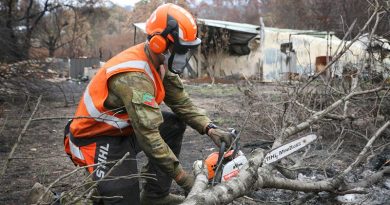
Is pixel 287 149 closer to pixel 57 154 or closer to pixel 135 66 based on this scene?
pixel 135 66

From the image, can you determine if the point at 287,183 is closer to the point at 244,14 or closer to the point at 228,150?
the point at 228,150

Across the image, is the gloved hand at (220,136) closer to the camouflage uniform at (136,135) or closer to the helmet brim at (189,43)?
the camouflage uniform at (136,135)

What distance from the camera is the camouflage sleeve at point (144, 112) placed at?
263 centimetres

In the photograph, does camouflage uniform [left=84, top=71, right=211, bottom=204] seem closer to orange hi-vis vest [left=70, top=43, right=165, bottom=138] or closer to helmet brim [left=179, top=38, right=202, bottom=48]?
orange hi-vis vest [left=70, top=43, right=165, bottom=138]

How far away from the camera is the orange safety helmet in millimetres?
2787

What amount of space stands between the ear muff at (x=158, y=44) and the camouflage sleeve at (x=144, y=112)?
0.62 ft

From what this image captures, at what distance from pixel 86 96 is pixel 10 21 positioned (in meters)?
8.45

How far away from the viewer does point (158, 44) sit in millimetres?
2793

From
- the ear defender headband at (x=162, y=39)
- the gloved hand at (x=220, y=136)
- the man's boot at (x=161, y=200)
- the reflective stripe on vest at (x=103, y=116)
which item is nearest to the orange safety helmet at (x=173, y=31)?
the ear defender headband at (x=162, y=39)

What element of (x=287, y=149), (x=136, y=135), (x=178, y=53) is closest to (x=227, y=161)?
(x=287, y=149)

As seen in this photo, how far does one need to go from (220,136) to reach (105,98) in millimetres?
816

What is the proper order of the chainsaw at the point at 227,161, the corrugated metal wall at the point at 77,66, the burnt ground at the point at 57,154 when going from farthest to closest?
the corrugated metal wall at the point at 77,66, the burnt ground at the point at 57,154, the chainsaw at the point at 227,161

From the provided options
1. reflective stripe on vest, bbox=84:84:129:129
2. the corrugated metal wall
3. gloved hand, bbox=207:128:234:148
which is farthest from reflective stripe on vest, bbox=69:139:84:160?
the corrugated metal wall

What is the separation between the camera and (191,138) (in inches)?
231
